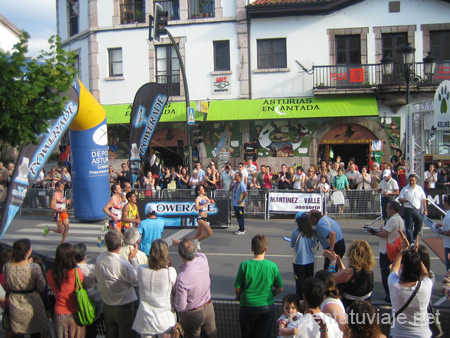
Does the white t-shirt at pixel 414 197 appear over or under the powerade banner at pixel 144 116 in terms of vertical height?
under

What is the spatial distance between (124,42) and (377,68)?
38.3 ft

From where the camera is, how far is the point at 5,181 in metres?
15.0

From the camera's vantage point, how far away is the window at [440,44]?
19688 mm

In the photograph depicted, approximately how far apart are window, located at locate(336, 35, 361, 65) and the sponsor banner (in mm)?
8518

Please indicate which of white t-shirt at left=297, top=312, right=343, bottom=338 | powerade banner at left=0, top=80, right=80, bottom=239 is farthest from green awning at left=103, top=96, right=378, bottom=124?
white t-shirt at left=297, top=312, right=343, bottom=338

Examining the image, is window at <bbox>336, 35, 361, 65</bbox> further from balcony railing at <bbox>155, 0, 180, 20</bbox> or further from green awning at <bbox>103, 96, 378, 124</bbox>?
balcony railing at <bbox>155, 0, 180, 20</bbox>

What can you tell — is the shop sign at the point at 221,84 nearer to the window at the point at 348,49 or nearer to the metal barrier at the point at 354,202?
the window at the point at 348,49

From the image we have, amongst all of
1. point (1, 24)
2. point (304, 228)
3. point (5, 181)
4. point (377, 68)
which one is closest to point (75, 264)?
point (304, 228)

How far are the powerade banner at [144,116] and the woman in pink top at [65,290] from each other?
34.9 feet

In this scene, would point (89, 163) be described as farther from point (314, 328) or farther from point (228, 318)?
point (314, 328)

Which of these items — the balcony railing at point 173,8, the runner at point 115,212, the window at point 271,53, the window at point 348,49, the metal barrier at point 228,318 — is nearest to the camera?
the metal barrier at point 228,318

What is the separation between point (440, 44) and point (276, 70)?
23.1ft

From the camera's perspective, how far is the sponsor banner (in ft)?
46.3

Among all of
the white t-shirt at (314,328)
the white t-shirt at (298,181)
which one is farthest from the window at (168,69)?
the white t-shirt at (314,328)
